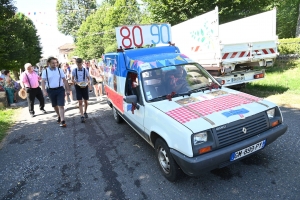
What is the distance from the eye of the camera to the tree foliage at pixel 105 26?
42094 mm

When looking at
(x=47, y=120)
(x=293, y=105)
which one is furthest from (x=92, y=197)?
(x=293, y=105)

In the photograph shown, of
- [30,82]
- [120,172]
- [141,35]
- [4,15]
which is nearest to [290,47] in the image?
[141,35]

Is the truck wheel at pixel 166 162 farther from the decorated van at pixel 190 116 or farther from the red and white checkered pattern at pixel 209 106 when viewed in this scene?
the red and white checkered pattern at pixel 209 106

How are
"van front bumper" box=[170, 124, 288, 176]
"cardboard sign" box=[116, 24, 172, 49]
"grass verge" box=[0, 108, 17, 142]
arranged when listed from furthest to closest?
1. "grass verge" box=[0, 108, 17, 142]
2. "cardboard sign" box=[116, 24, 172, 49]
3. "van front bumper" box=[170, 124, 288, 176]

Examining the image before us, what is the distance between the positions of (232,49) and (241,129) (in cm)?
413

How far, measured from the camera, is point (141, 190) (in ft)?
10.2

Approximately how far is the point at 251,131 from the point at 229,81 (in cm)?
394

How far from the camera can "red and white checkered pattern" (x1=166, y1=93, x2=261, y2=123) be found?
2953mm

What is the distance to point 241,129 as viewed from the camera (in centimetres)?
285

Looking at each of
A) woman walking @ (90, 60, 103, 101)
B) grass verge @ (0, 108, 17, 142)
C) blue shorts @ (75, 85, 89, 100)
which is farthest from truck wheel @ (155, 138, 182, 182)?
woman walking @ (90, 60, 103, 101)

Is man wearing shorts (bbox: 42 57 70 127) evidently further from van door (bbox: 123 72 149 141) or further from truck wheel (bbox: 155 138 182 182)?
truck wheel (bbox: 155 138 182 182)

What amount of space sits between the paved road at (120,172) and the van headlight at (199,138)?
30.2 inches

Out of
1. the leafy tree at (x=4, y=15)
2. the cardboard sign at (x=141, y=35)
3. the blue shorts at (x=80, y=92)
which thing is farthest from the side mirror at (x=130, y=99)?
the leafy tree at (x=4, y=15)

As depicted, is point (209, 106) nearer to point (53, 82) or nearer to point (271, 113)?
point (271, 113)
